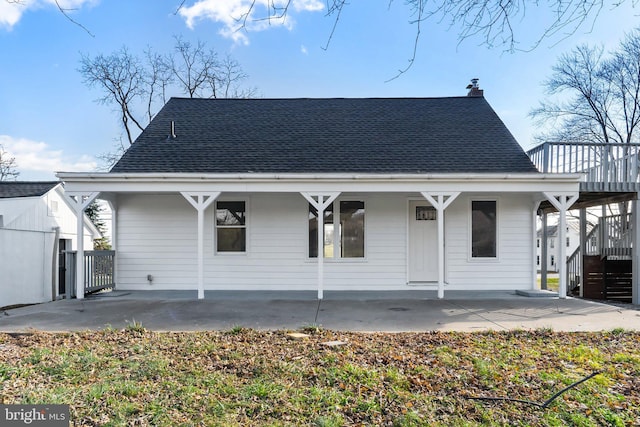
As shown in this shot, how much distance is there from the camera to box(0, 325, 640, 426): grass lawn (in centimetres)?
330

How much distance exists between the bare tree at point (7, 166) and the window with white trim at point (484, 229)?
29.7 m

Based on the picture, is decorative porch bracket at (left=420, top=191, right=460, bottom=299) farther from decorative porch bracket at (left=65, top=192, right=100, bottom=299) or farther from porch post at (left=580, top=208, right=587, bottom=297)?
decorative porch bracket at (left=65, top=192, right=100, bottom=299)

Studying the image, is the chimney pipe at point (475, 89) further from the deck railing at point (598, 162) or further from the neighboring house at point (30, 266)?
the neighboring house at point (30, 266)

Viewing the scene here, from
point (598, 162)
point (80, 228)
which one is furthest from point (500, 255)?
point (80, 228)

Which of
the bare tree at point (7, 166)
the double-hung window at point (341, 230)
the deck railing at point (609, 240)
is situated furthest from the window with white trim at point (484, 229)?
the bare tree at point (7, 166)

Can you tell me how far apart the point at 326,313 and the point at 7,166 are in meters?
29.3

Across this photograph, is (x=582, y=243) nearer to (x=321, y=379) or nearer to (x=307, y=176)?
(x=307, y=176)

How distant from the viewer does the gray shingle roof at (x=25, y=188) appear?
15.4 meters

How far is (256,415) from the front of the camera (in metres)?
3.29

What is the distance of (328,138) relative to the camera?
11305 mm

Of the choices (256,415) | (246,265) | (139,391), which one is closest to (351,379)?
(256,415)

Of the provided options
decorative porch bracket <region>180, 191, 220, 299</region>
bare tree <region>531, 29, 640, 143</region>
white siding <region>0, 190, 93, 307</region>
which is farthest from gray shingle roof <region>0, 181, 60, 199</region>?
bare tree <region>531, 29, 640, 143</region>

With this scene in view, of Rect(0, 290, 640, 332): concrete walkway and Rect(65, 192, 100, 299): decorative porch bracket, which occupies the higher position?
Rect(65, 192, 100, 299): decorative porch bracket

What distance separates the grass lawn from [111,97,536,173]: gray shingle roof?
17.6 ft
